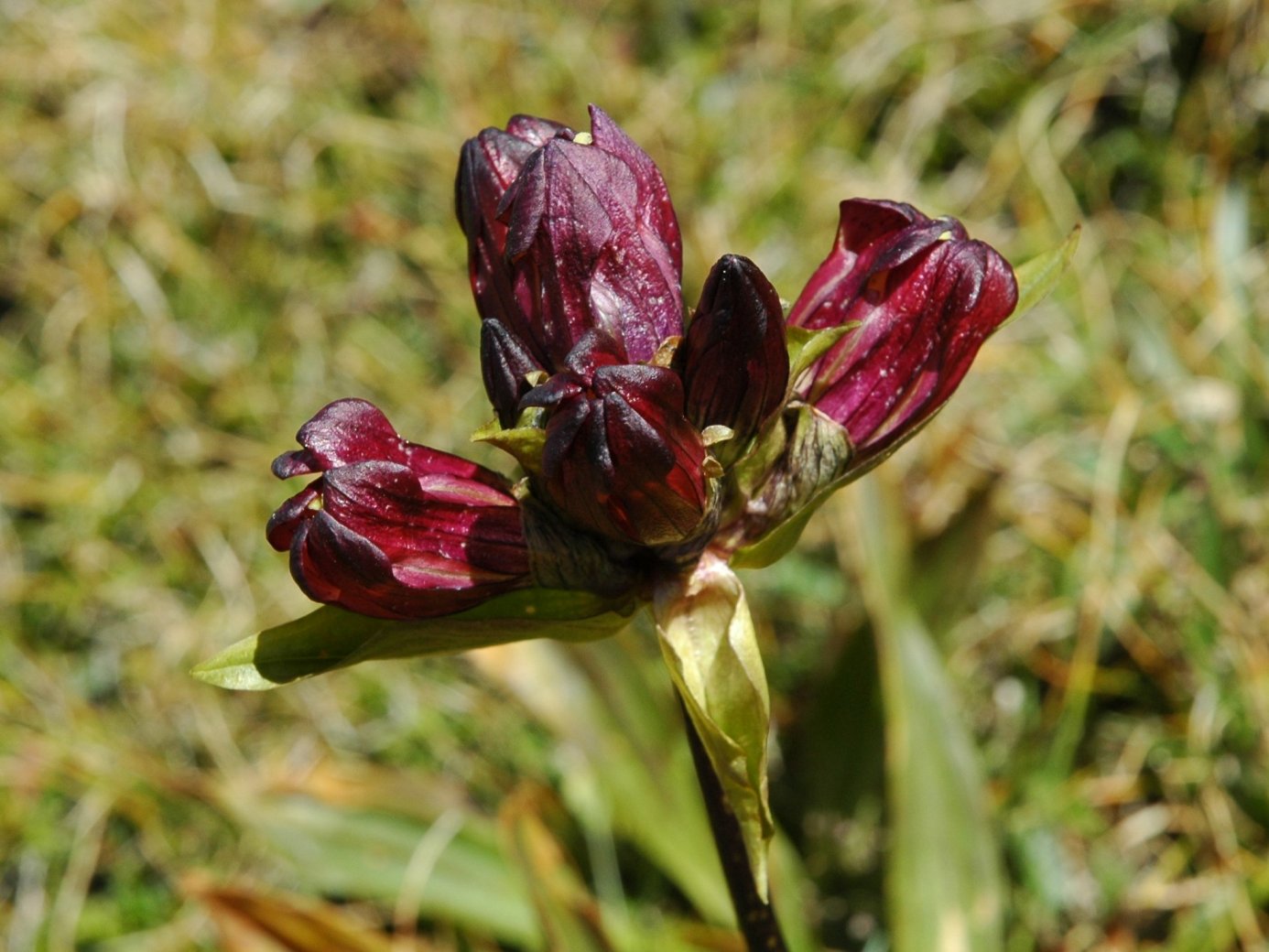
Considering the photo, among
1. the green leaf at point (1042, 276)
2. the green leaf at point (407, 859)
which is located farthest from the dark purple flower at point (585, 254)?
the green leaf at point (407, 859)

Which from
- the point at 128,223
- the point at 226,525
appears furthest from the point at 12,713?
the point at 128,223

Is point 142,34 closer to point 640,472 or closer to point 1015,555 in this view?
point 1015,555

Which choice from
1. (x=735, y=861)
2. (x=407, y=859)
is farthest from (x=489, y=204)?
(x=407, y=859)

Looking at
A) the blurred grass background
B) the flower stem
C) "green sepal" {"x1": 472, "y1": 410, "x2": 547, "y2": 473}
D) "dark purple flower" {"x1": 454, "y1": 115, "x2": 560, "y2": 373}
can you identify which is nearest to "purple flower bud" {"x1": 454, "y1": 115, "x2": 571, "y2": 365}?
"dark purple flower" {"x1": 454, "y1": 115, "x2": 560, "y2": 373}

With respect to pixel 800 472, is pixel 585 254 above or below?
above

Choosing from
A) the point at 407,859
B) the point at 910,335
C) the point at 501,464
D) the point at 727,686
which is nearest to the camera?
the point at 727,686

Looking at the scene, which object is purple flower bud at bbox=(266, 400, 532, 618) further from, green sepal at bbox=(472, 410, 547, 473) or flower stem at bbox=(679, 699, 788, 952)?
flower stem at bbox=(679, 699, 788, 952)

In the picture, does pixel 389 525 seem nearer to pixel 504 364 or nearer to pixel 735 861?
pixel 504 364
